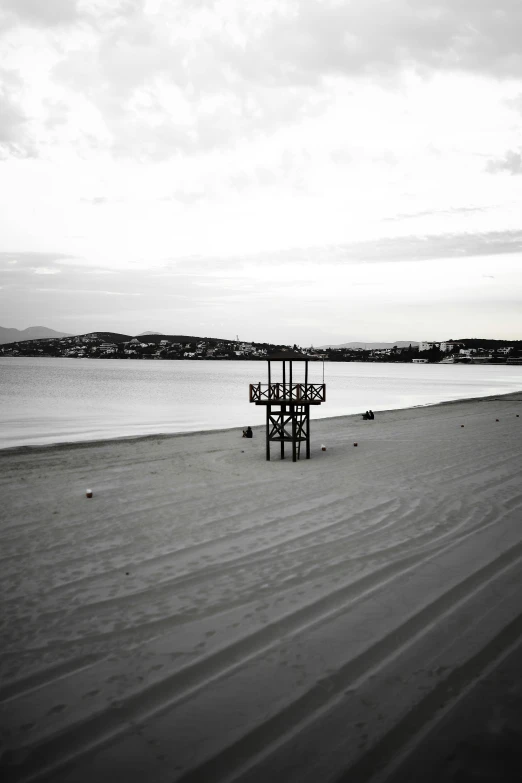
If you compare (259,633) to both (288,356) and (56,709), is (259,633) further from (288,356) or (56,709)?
(288,356)

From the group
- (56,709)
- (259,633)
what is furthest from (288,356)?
(56,709)

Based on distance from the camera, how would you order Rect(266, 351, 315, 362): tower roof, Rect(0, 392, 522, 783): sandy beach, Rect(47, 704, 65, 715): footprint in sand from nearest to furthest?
Rect(0, 392, 522, 783): sandy beach → Rect(47, 704, 65, 715): footprint in sand → Rect(266, 351, 315, 362): tower roof

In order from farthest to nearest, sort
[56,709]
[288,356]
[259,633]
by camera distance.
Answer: [288,356] < [259,633] < [56,709]

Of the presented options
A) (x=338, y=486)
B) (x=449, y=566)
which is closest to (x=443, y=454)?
(x=338, y=486)

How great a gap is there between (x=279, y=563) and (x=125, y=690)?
10.8 feet

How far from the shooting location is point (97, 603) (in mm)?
6500

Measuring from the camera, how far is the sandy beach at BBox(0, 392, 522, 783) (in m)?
4.02

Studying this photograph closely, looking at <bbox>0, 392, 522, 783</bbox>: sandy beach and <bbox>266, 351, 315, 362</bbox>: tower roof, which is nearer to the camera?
<bbox>0, 392, 522, 783</bbox>: sandy beach

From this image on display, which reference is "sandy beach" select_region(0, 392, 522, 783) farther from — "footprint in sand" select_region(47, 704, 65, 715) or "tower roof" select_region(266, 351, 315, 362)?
"tower roof" select_region(266, 351, 315, 362)

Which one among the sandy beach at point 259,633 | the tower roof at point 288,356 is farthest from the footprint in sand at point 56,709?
the tower roof at point 288,356

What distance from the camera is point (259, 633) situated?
18.7 ft

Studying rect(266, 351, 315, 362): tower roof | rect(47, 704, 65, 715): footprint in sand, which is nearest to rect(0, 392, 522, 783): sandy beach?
rect(47, 704, 65, 715): footprint in sand

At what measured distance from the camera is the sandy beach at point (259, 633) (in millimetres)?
4023

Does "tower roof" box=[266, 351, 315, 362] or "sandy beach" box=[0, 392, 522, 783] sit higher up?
"tower roof" box=[266, 351, 315, 362]
